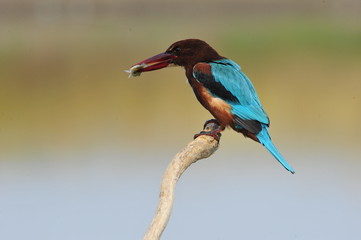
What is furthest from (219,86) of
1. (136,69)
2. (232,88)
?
(136,69)

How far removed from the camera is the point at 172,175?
116 inches

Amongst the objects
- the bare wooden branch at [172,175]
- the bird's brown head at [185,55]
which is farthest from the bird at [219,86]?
the bare wooden branch at [172,175]

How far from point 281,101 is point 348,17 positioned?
4.19m

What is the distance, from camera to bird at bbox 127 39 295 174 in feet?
12.7

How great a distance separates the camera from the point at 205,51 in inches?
160

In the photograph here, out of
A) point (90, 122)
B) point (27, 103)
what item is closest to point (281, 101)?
point (90, 122)

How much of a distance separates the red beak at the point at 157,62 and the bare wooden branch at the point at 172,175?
56 centimetres

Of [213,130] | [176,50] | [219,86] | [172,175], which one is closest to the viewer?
[172,175]

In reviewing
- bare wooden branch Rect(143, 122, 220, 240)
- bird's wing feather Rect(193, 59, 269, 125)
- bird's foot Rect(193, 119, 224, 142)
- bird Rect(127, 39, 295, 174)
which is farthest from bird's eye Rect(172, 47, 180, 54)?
bare wooden branch Rect(143, 122, 220, 240)

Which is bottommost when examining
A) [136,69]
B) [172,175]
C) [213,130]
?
[172,175]

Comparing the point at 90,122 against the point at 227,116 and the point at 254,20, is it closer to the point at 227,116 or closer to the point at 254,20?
the point at 227,116

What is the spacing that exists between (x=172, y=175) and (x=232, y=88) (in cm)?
112

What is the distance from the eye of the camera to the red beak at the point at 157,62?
13.1 ft

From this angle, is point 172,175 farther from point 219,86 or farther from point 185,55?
point 185,55
